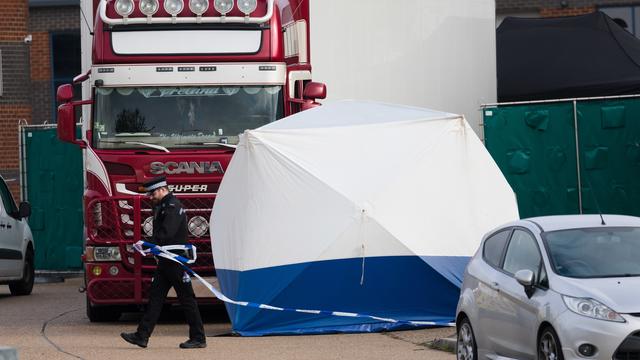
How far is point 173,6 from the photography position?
1605 cm

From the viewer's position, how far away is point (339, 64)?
698 inches

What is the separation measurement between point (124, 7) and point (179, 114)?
1354 mm

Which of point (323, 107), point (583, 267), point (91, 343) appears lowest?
point (91, 343)

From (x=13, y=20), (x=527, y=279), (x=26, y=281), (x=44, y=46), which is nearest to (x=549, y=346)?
(x=527, y=279)

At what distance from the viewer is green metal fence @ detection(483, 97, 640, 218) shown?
19.3 metres

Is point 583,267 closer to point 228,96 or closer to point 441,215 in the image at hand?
point 441,215

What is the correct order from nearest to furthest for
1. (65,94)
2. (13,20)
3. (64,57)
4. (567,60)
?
(65,94)
(567,60)
(13,20)
(64,57)

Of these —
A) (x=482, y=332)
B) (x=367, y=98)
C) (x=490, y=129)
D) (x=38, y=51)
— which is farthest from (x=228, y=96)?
(x=38, y=51)

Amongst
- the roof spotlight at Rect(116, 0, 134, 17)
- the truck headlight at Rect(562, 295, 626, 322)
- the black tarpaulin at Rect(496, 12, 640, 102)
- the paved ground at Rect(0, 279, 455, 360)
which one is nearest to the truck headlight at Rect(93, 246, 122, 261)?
the paved ground at Rect(0, 279, 455, 360)

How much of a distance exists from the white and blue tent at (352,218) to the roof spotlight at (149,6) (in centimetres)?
185

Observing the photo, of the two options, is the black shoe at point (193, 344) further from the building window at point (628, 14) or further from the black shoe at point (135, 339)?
the building window at point (628, 14)

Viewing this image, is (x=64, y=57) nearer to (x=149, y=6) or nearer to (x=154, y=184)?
(x=149, y=6)

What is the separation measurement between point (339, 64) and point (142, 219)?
3411 mm

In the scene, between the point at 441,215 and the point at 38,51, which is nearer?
the point at 441,215
